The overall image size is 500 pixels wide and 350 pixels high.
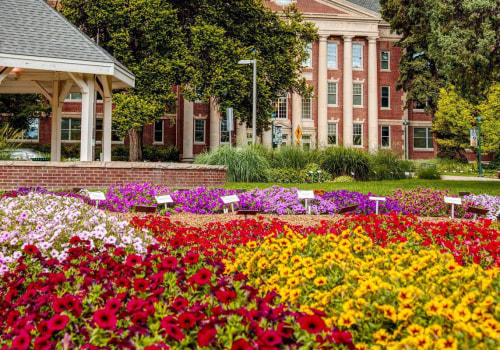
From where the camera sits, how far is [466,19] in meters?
15.8

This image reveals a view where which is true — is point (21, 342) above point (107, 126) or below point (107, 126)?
below

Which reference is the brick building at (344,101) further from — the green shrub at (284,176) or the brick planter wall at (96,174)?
the brick planter wall at (96,174)

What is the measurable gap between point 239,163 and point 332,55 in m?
31.3

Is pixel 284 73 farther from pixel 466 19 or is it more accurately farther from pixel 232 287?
pixel 232 287

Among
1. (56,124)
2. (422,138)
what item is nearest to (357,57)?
(422,138)

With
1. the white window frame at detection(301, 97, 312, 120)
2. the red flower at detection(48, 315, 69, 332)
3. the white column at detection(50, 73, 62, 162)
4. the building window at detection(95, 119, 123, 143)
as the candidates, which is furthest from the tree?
the red flower at detection(48, 315, 69, 332)

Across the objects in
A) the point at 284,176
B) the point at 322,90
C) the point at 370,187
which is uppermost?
the point at 322,90

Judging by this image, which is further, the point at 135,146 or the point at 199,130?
the point at 199,130

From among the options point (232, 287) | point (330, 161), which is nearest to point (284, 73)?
point (330, 161)

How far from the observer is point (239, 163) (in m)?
15.0

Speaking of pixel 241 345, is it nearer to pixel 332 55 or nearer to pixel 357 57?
pixel 332 55

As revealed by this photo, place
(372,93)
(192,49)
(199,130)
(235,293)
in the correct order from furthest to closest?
(372,93) < (199,130) < (192,49) < (235,293)

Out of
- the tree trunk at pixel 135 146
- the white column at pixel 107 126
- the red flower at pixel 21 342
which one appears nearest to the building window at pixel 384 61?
the tree trunk at pixel 135 146

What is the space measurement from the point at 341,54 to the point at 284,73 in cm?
1900
